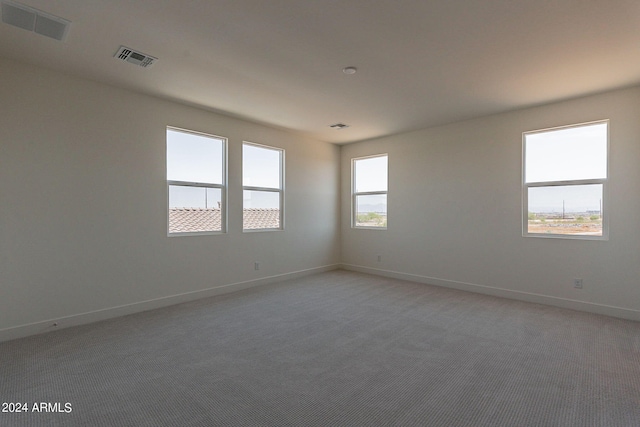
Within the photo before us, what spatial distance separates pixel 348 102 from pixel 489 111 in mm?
2061

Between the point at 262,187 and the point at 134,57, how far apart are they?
8.76 feet

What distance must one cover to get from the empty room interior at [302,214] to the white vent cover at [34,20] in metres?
0.02

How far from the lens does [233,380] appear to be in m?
2.28

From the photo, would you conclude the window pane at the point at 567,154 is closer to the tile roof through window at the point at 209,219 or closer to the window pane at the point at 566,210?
the window pane at the point at 566,210

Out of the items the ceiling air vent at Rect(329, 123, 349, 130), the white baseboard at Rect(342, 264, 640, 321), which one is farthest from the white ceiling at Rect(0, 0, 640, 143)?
the white baseboard at Rect(342, 264, 640, 321)

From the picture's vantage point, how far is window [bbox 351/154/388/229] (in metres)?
6.04

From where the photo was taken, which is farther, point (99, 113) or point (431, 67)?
point (99, 113)

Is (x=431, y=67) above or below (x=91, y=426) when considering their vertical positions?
above

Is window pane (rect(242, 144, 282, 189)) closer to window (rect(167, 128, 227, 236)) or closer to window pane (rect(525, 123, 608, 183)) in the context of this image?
window (rect(167, 128, 227, 236))

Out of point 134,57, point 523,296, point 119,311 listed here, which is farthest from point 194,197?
point 523,296

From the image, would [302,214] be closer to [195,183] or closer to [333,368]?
[195,183]

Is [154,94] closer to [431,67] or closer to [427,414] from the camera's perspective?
[431,67]

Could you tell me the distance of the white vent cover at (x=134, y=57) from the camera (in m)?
2.82

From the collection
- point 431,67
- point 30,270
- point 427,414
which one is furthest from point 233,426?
point 431,67
